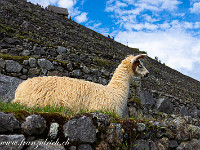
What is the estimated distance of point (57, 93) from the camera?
4.27 metres

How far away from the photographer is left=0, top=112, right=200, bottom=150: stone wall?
1909 mm

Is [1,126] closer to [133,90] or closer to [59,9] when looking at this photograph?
[133,90]

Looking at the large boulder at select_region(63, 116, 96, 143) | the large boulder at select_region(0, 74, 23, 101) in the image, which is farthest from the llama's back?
the large boulder at select_region(63, 116, 96, 143)

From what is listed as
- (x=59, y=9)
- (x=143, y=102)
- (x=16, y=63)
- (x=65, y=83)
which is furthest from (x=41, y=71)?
(x=59, y=9)

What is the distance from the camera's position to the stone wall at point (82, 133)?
1909 millimetres

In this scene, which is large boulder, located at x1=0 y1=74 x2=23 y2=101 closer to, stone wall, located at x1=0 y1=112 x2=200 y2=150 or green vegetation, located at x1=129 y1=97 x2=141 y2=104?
stone wall, located at x1=0 y1=112 x2=200 y2=150

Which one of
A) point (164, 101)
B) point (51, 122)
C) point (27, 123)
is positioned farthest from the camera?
point (164, 101)

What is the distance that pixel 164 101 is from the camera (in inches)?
407

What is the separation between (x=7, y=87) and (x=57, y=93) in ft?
8.01

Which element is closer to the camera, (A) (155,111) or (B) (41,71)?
(B) (41,71)

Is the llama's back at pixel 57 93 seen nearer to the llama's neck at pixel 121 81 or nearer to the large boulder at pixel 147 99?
the llama's neck at pixel 121 81

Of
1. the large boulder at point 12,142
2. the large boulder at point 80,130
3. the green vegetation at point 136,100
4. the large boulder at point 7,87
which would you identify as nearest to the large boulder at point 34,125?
the large boulder at point 12,142

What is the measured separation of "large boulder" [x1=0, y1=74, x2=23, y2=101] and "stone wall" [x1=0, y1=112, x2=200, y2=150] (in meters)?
3.95

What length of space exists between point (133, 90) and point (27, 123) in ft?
25.7
